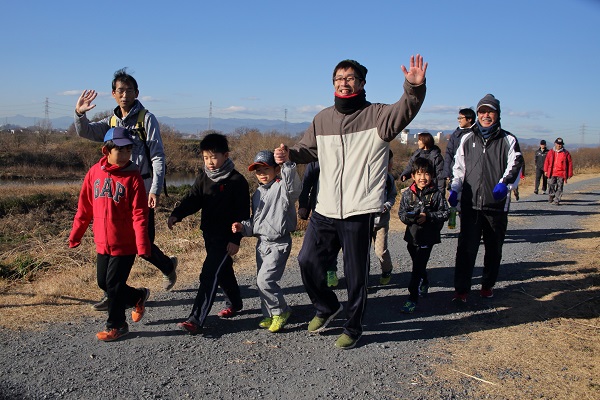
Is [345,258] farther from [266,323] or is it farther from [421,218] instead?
[421,218]

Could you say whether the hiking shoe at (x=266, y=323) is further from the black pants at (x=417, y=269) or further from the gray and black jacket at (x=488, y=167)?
the gray and black jacket at (x=488, y=167)

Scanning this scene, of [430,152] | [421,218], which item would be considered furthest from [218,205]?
[430,152]

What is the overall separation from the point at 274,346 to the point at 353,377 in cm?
79

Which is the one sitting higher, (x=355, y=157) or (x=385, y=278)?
(x=355, y=157)

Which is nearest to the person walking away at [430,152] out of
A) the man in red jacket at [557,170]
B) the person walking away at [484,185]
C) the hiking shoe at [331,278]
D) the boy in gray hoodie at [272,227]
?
the person walking away at [484,185]

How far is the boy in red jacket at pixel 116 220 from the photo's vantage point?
4.14m

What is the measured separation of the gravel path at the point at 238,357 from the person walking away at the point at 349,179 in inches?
16.0

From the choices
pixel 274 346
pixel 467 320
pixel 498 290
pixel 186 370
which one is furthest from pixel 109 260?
pixel 498 290

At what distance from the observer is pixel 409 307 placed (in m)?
4.98

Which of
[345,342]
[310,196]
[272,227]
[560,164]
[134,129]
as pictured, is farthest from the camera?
[560,164]

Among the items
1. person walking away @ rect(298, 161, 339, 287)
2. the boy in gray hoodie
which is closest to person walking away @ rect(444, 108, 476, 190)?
person walking away @ rect(298, 161, 339, 287)

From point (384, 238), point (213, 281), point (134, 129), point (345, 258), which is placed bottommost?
point (213, 281)

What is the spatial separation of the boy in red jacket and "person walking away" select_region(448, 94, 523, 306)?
3.08 meters

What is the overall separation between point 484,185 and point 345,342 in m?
2.20
